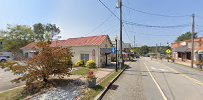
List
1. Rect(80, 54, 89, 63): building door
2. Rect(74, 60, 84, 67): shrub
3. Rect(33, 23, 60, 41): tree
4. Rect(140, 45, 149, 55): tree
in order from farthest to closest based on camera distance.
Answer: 1. Rect(140, 45, 149, 55): tree
2. Rect(33, 23, 60, 41): tree
3. Rect(80, 54, 89, 63): building door
4. Rect(74, 60, 84, 67): shrub

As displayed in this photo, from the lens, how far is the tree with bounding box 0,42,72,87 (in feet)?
34.4

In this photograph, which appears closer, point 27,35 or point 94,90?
point 94,90

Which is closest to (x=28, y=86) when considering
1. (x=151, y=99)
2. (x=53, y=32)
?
(x=151, y=99)

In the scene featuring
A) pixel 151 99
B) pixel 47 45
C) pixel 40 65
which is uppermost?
pixel 47 45

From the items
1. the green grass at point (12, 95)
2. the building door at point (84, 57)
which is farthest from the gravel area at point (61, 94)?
the building door at point (84, 57)

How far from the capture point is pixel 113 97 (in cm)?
901

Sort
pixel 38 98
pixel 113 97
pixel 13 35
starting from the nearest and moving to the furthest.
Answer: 1. pixel 38 98
2. pixel 113 97
3. pixel 13 35

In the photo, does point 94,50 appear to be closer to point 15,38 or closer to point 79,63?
point 79,63

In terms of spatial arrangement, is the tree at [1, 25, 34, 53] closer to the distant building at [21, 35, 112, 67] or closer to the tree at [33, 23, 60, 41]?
the tree at [33, 23, 60, 41]

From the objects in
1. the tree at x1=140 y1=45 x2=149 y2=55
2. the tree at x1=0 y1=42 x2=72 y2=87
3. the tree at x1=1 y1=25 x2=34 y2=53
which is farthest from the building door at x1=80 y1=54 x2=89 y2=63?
the tree at x1=140 y1=45 x2=149 y2=55

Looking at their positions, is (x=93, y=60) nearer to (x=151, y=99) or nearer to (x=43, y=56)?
(x=43, y=56)

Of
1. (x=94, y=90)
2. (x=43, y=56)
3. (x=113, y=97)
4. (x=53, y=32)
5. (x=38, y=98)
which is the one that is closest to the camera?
(x=38, y=98)

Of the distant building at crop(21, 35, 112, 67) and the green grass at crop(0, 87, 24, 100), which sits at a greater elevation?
the distant building at crop(21, 35, 112, 67)

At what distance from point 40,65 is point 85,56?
16184mm
